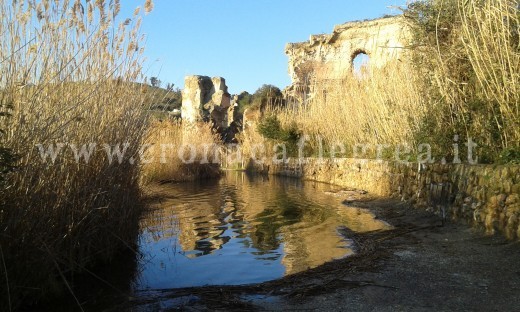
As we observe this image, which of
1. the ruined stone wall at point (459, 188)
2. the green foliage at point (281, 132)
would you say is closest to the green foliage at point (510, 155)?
the ruined stone wall at point (459, 188)

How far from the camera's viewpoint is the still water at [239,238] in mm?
4109

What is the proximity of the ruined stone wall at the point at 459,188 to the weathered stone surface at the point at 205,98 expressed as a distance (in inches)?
772

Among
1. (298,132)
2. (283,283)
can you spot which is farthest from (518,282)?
(298,132)

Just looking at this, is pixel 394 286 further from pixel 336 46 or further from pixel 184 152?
pixel 336 46

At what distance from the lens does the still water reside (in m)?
4.11

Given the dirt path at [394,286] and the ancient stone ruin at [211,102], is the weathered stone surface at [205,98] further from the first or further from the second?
the dirt path at [394,286]

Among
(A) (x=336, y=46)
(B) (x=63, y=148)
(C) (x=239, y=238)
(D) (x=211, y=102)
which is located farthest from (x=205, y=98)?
(B) (x=63, y=148)

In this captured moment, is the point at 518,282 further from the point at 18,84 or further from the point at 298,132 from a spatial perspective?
the point at 298,132

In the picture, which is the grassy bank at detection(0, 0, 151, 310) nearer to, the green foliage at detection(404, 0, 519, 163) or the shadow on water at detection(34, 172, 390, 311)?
the shadow on water at detection(34, 172, 390, 311)

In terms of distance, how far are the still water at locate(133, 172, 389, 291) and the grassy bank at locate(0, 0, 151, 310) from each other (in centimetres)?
60

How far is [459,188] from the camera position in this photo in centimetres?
572

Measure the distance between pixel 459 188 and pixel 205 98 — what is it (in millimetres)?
25905

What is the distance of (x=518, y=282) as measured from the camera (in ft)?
11.3

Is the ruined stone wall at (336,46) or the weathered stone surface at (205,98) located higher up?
the ruined stone wall at (336,46)
